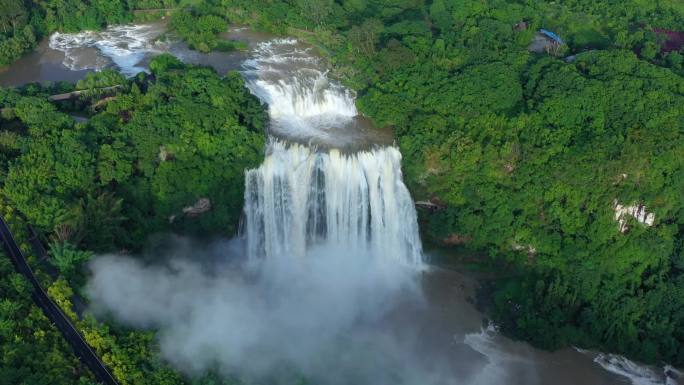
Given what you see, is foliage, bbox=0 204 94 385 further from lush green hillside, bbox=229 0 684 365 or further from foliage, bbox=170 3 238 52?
foliage, bbox=170 3 238 52

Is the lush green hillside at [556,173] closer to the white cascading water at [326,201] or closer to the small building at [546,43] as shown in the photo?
the white cascading water at [326,201]

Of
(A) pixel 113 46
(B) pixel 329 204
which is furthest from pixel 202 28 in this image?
(B) pixel 329 204

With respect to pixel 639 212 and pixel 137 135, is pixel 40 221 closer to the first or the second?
pixel 137 135

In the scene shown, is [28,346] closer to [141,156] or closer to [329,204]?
[141,156]

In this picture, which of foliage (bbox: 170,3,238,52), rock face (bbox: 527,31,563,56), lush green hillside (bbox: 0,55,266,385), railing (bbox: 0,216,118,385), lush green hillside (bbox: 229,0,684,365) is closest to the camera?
railing (bbox: 0,216,118,385)

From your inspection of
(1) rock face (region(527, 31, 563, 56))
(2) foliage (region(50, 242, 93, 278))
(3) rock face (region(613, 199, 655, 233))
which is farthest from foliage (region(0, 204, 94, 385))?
(1) rock face (region(527, 31, 563, 56))

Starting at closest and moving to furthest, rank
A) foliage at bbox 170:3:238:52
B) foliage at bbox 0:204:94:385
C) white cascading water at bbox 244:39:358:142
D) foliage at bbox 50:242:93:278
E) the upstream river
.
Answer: foliage at bbox 0:204:94:385 < foliage at bbox 50:242:93:278 < the upstream river < white cascading water at bbox 244:39:358:142 < foliage at bbox 170:3:238:52
